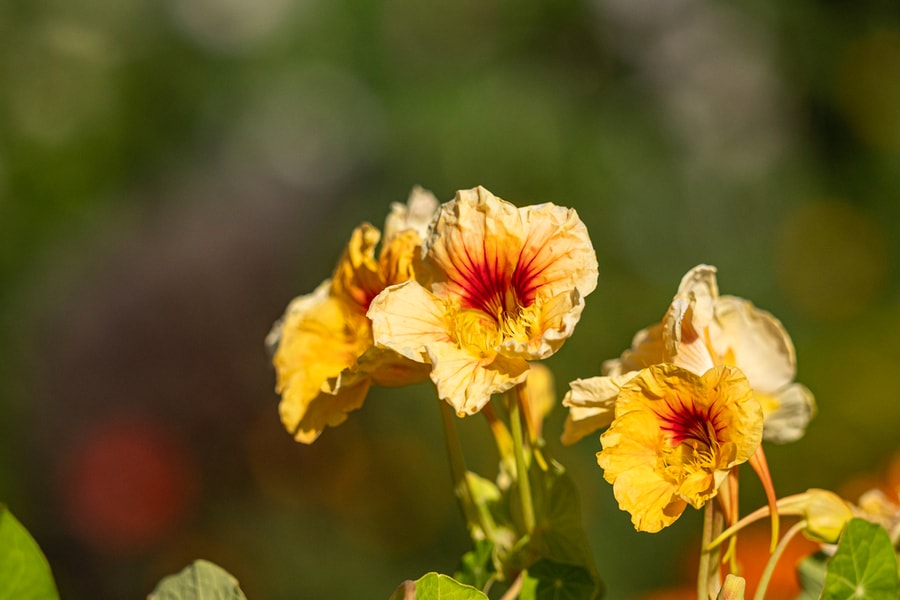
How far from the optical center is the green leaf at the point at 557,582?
49 centimetres

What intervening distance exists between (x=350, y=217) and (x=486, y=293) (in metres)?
2.31

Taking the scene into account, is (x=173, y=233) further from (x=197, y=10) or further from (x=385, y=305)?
(x=385, y=305)

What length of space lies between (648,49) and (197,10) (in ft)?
4.96

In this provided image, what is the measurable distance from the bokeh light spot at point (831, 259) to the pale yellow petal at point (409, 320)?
2.40 meters

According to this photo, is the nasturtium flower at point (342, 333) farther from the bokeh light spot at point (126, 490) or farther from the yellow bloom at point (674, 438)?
the bokeh light spot at point (126, 490)

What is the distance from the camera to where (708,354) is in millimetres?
492

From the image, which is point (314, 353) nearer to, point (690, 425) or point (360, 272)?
point (360, 272)

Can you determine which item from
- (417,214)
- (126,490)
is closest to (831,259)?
(126,490)

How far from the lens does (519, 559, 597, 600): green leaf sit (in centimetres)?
49

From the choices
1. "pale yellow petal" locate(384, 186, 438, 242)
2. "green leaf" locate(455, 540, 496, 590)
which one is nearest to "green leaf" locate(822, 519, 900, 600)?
Result: "green leaf" locate(455, 540, 496, 590)

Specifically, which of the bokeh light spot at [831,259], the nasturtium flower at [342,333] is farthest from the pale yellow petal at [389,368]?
the bokeh light spot at [831,259]

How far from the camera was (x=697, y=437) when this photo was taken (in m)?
0.46

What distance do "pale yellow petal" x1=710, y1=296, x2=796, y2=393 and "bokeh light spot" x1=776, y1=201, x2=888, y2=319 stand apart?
227 cm

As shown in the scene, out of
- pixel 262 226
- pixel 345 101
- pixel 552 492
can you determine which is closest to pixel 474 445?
pixel 262 226
